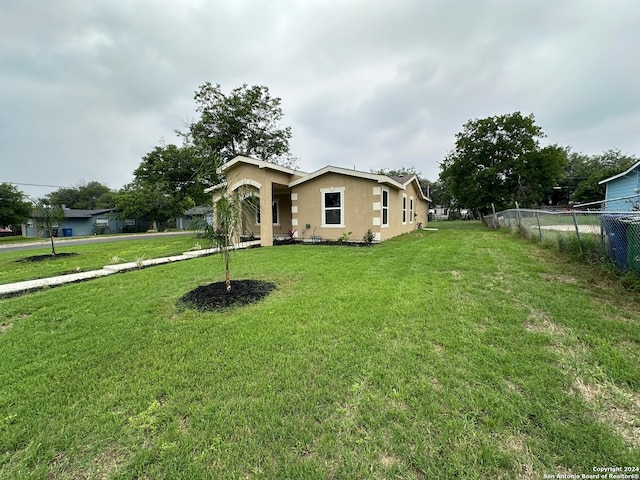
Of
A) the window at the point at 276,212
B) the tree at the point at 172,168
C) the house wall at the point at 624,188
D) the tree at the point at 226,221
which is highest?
the tree at the point at 172,168

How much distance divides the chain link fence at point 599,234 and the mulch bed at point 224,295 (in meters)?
6.10

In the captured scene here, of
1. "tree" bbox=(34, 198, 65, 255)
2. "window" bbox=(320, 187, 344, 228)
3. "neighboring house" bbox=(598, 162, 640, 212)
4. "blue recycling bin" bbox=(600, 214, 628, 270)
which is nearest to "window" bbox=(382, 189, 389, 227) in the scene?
"window" bbox=(320, 187, 344, 228)

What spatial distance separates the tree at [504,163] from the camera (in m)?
20.9

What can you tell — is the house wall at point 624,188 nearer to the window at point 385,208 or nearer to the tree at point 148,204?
the window at point 385,208

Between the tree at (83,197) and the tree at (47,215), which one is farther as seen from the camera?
the tree at (83,197)

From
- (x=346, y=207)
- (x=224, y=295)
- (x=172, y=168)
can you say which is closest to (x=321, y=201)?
(x=346, y=207)

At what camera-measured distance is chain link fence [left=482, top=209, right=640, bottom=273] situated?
175 inches

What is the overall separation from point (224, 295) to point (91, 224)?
37.7m

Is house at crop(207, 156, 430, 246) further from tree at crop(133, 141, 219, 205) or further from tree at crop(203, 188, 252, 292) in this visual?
tree at crop(133, 141, 219, 205)

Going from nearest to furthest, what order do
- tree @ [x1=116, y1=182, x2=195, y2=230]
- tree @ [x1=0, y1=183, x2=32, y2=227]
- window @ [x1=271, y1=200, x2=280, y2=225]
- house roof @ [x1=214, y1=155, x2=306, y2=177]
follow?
house roof @ [x1=214, y1=155, x2=306, y2=177] → window @ [x1=271, y1=200, x2=280, y2=225] → tree @ [x1=0, y1=183, x2=32, y2=227] → tree @ [x1=116, y1=182, x2=195, y2=230]

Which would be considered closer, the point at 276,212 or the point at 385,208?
the point at 385,208

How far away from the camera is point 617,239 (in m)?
4.79

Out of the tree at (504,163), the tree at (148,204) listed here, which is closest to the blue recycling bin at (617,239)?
the tree at (504,163)

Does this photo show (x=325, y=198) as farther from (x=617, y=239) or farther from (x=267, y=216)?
(x=617, y=239)
